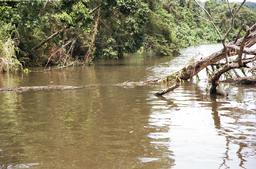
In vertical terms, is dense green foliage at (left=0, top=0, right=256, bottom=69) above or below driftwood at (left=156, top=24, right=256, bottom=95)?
above

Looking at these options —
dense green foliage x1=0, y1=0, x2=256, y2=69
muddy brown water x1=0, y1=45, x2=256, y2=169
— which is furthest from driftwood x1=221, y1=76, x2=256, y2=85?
dense green foliage x1=0, y1=0, x2=256, y2=69

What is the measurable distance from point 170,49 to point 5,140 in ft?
108

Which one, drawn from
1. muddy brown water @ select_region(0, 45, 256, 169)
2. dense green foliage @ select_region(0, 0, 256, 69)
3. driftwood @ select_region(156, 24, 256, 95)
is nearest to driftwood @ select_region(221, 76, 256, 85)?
muddy brown water @ select_region(0, 45, 256, 169)

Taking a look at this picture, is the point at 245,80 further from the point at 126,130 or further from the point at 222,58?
the point at 126,130

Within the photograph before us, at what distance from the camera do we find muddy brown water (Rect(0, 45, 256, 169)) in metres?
7.06

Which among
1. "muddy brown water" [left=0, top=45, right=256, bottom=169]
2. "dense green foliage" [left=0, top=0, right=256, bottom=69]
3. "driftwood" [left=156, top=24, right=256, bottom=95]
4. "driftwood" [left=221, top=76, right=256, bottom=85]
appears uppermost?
"dense green foliage" [left=0, top=0, right=256, bottom=69]

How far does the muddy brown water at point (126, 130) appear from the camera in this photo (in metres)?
7.06

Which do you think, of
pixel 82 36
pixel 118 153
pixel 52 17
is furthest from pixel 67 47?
pixel 118 153

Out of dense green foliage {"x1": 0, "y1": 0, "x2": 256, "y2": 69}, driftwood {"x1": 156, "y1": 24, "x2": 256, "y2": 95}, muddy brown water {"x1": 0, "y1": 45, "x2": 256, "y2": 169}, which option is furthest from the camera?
dense green foliage {"x1": 0, "y1": 0, "x2": 256, "y2": 69}

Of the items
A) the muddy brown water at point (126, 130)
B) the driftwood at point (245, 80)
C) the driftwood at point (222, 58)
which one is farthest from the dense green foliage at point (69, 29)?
the muddy brown water at point (126, 130)

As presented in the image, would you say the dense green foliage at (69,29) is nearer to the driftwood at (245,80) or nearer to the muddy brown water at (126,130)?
the driftwood at (245,80)

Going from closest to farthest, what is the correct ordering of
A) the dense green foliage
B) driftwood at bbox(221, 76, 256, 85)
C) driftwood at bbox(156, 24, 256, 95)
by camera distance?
driftwood at bbox(156, 24, 256, 95), driftwood at bbox(221, 76, 256, 85), the dense green foliage

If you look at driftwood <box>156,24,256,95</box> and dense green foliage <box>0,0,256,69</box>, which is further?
dense green foliage <box>0,0,256,69</box>

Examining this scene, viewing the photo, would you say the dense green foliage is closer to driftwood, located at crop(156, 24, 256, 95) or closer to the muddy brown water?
driftwood, located at crop(156, 24, 256, 95)
